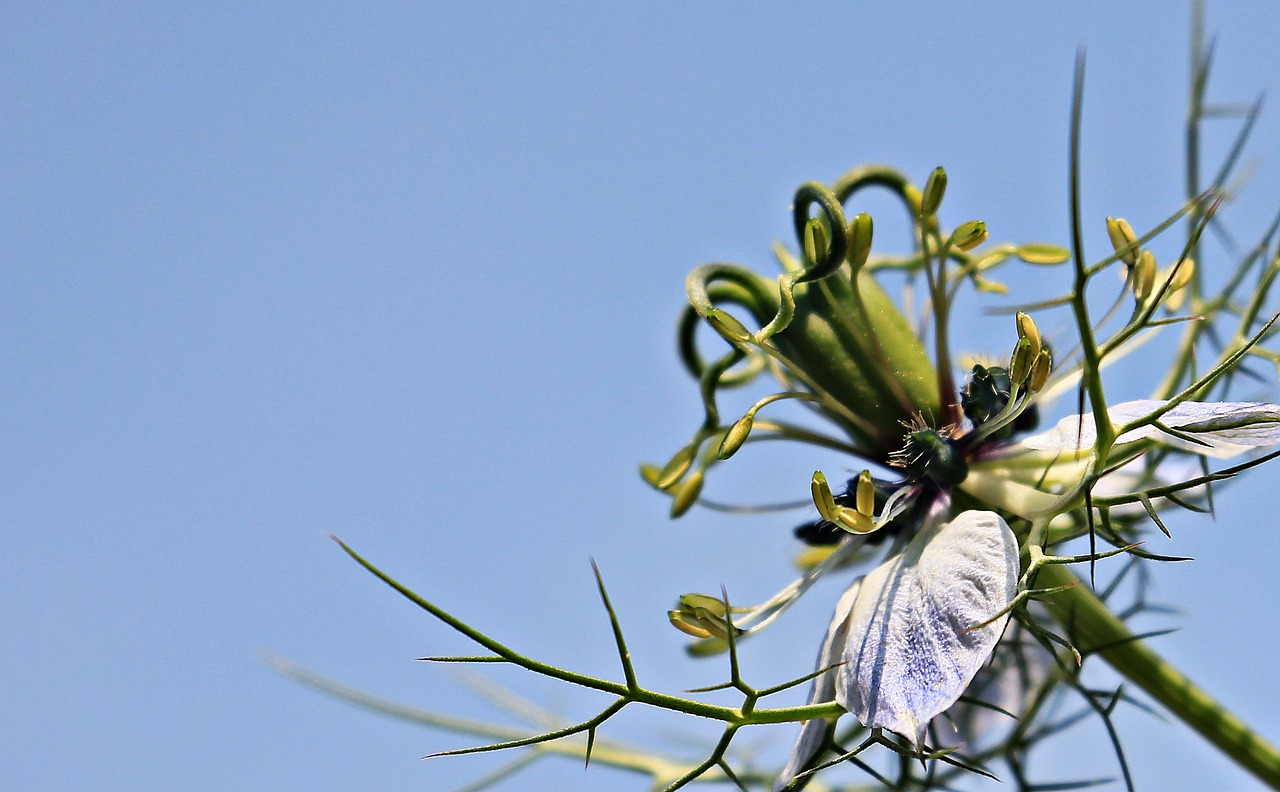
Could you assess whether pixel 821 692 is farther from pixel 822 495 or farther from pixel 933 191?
pixel 933 191

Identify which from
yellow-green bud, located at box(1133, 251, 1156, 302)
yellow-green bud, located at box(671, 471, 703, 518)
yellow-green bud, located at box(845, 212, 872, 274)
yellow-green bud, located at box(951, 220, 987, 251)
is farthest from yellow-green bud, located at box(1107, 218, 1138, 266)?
yellow-green bud, located at box(671, 471, 703, 518)

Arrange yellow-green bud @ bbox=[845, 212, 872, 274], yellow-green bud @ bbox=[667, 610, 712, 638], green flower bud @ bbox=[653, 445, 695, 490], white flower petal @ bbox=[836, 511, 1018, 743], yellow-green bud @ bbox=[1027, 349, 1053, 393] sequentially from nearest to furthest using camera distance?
1. white flower petal @ bbox=[836, 511, 1018, 743]
2. yellow-green bud @ bbox=[1027, 349, 1053, 393]
3. yellow-green bud @ bbox=[667, 610, 712, 638]
4. yellow-green bud @ bbox=[845, 212, 872, 274]
5. green flower bud @ bbox=[653, 445, 695, 490]

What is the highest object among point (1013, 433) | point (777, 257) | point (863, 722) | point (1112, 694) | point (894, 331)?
point (777, 257)

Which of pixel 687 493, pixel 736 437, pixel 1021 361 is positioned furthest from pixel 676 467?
pixel 1021 361

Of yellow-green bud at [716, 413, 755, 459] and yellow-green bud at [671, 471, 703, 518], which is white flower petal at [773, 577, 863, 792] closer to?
yellow-green bud at [716, 413, 755, 459]

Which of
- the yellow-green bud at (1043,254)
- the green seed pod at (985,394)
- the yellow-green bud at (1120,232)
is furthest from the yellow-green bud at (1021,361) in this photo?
the yellow-green bud at (1043,254)

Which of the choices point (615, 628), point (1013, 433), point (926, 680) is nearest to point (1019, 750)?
point (1013, 433)

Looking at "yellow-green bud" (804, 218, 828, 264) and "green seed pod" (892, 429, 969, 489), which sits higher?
"yellow-green bud" (804, 218, 828, 264)

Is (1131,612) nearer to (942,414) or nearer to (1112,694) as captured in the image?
(1112,694)
